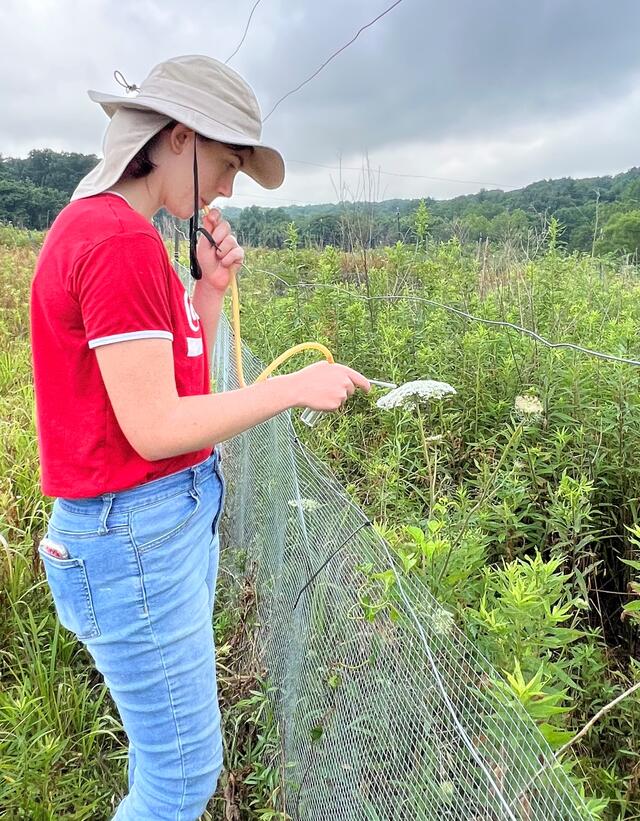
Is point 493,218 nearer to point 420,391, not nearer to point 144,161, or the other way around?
point 420,391

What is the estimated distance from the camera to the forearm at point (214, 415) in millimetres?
1150

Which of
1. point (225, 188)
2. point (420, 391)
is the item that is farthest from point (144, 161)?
point (420, 391)

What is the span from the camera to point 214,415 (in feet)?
3.89

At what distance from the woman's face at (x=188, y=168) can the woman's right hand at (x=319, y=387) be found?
455 millimetres

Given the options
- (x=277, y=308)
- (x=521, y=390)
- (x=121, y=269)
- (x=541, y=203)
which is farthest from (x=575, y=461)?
(x=541, y=203)

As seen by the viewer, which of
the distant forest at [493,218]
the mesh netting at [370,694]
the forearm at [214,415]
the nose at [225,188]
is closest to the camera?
the mesh netting at [370,694]

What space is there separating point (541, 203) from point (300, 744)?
5672mm

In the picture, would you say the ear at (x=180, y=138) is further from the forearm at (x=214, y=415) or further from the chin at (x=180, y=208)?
the forearm at (x=214, y=415)

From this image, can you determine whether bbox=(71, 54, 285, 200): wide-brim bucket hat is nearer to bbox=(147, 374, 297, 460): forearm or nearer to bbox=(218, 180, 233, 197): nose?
bbox=(218, 180, 233, 197): nose

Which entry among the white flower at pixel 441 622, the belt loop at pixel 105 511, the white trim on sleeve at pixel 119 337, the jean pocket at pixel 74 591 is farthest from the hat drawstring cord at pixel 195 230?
the white flower at pixel 441 622

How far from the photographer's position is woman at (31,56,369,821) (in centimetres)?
109

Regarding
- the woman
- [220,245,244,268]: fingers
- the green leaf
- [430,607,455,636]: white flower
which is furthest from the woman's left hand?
the green leaf

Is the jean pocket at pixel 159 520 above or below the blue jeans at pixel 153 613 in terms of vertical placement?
above

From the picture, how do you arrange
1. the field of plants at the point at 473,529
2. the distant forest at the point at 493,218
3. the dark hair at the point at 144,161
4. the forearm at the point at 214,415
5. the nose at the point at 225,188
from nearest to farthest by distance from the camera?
the forearm at the point at 214,415 → the dark hair at the point at 144,161 → the nose at the point at 225,188 → the field of plants at the point at 473,529 → the distant forest at the point at 493,218
